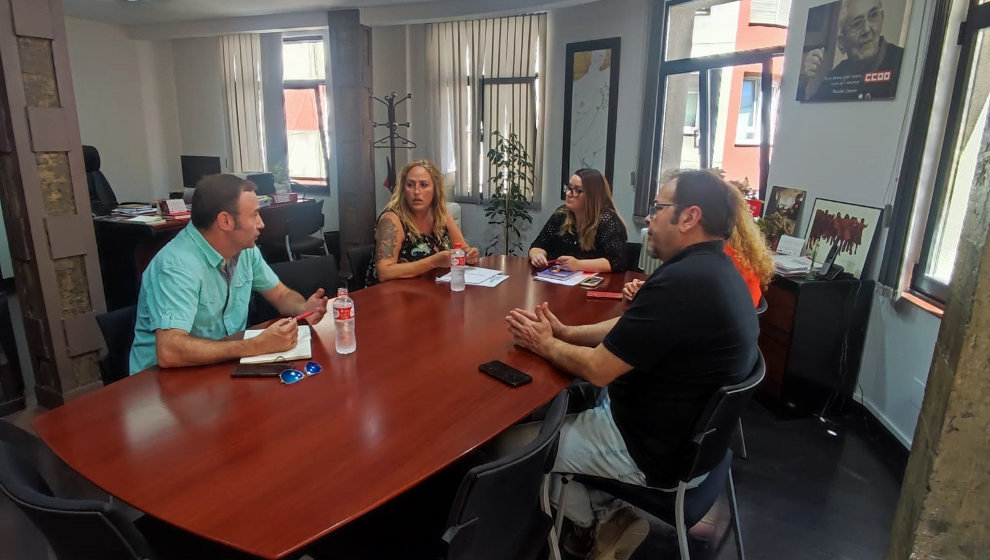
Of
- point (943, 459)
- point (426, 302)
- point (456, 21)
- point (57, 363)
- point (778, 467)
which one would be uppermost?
point (456, 21)

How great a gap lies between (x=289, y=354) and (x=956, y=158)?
300cm

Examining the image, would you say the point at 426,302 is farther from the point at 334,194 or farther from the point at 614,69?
the point at 334,194

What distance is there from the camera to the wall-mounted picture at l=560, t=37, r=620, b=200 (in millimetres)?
4969

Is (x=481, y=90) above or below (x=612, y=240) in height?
above

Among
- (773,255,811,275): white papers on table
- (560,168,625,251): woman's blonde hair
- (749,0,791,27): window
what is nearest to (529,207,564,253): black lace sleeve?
(560,168,625,251): woman's blonde hair

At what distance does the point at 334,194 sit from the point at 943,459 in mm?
6967

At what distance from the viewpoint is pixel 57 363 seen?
301 centimetres

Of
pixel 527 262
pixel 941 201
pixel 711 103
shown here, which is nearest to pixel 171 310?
pixel 527 262

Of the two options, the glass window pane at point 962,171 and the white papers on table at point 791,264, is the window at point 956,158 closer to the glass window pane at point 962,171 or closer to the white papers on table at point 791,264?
the glass window pane at point 962,171

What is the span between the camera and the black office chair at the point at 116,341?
190 cm

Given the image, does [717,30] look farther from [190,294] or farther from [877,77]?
[190,294]

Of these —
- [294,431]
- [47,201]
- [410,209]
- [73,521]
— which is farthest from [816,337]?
[47,201]

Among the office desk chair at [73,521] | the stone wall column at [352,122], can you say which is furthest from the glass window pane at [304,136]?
the office desk chair at [73,521]

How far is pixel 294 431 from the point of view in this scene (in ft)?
4.43
